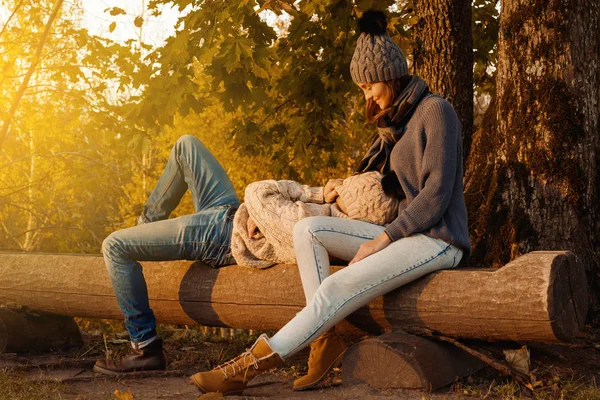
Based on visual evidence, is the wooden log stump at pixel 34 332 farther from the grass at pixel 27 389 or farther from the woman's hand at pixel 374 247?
the woman's hand at pixel 374 247

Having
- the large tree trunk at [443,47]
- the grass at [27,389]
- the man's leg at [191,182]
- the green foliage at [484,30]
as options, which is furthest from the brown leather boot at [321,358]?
the green foliage at [484,30]

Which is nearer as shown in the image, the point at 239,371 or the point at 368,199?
the point at 239,371

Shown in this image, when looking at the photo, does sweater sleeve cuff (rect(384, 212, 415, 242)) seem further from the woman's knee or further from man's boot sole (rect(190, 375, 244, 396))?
the woman's knee

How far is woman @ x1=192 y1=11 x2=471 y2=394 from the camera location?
156 inches

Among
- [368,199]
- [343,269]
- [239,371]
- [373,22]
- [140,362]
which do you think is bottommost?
[140,362]

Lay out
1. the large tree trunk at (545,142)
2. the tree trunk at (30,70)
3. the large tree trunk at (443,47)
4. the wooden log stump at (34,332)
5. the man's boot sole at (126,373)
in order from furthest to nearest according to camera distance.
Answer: the tree trunk at (30,70) → the large tree trunk at (443,47) → the wooden log stump at (34,332) → the large tree trunk at (545,142) → the man's boot sole at (126,373)

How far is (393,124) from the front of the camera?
425 cm

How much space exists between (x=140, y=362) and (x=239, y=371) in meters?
1.28

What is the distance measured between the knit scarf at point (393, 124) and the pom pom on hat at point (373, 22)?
13.1 inches

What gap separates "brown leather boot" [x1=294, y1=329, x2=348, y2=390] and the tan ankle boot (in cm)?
41

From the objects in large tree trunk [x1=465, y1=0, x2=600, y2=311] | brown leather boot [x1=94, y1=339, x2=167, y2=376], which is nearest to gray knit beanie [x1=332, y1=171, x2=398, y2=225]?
brown leather boot [x1=94, y1=339, x2=167, y2=376]

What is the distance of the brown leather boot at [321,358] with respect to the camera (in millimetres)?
4336

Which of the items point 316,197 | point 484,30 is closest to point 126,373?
point 316,197

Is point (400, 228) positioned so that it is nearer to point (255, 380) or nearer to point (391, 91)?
point (391, 91)
